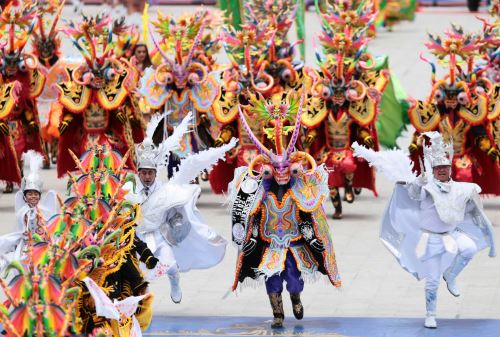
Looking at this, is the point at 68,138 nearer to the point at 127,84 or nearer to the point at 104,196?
the point at 127,84

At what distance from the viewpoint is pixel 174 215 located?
1664 centimetres

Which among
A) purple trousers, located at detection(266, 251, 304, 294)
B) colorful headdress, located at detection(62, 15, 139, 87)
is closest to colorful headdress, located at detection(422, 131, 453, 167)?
purple trousers, located at detection(266, 251, 304, 294)

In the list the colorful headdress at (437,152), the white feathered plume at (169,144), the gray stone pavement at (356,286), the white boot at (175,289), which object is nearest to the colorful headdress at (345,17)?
the gray stone pavement at (356,286)

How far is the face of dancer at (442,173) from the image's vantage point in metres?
16.2

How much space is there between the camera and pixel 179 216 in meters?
16.6

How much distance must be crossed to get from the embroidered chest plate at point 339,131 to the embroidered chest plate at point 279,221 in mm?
5508

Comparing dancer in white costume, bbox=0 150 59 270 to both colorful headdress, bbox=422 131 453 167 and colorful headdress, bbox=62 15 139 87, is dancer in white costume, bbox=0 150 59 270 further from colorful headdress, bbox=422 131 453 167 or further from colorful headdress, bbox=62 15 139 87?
colorful headdress, bbox=62 15 139 87

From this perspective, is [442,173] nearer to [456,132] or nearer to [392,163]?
[392,163]

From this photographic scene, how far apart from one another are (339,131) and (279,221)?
5592 millimetres

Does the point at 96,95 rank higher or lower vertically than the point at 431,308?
lower

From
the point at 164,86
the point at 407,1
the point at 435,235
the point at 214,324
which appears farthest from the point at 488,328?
the point at 407,1

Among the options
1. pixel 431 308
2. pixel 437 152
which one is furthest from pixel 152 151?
pixel 431 308

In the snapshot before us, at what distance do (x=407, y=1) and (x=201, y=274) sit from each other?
2103 cm

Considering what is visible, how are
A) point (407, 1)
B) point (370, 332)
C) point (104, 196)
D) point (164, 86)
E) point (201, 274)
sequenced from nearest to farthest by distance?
point (104, 196) < point (370, 332) < point (201, 274) < point (164, 86) < point (407, 1)
